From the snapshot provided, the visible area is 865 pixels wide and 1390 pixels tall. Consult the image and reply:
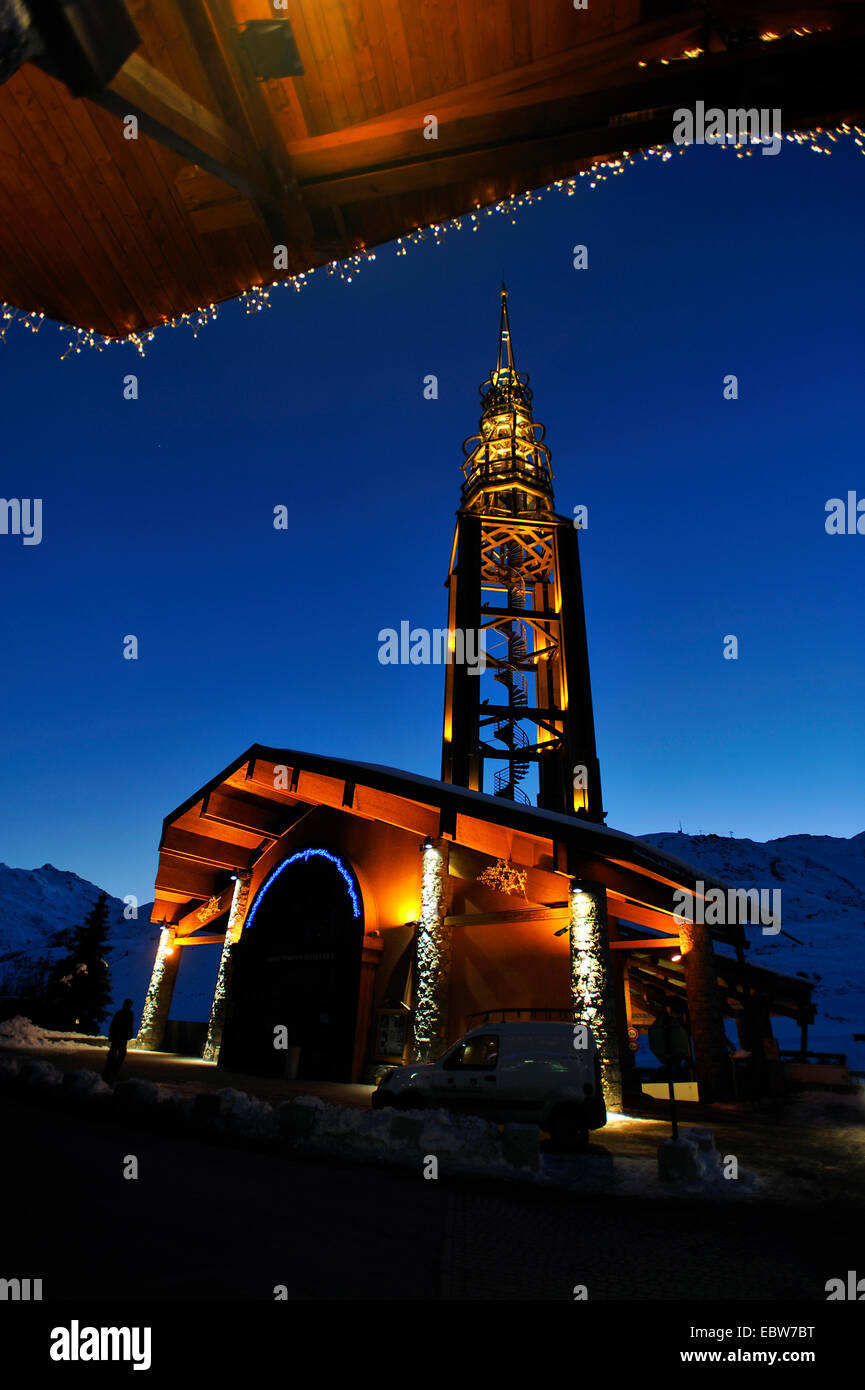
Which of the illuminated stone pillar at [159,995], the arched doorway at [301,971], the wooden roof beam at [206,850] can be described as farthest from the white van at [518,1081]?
the illuminated stone pillar at [159,995]

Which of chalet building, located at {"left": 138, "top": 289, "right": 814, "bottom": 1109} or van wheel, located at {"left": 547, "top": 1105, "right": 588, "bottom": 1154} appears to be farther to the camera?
chalet building, located at {"left": 138, "top": 289, "right": 814, "bottom": 1109}

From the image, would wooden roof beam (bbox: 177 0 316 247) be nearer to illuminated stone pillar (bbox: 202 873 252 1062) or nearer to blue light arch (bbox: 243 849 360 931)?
blue light arch (bbox: 243 849 360 931)

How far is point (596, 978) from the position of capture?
14.1 m

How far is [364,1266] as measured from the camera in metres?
4.14

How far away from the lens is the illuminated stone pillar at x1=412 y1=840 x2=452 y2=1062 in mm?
15234

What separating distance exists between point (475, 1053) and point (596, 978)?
13.0 ft

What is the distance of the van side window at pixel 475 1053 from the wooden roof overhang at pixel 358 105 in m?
11.5

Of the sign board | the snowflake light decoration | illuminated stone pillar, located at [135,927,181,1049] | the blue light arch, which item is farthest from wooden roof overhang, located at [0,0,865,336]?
illuminated stone pillar, located at [135,927,181,1049]

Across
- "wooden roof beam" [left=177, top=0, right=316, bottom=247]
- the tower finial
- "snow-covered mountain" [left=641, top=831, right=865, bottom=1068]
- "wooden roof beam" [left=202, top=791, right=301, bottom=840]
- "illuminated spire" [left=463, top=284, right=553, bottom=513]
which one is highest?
the tower finial

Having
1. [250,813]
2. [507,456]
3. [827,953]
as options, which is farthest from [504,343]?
[827,953]

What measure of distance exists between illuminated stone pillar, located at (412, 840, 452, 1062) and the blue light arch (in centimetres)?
362

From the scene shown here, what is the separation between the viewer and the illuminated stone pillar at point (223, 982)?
2186 cm

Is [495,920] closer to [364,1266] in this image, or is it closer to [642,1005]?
[364,1266]

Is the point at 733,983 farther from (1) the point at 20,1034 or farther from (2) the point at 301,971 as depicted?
(1) the point at 20,1034
